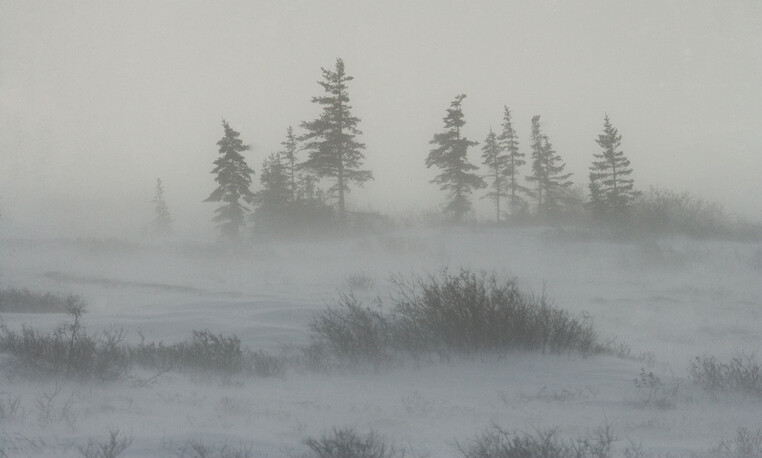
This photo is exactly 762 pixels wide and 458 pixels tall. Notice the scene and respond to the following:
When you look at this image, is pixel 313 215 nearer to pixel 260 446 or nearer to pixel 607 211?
pixel 607 211

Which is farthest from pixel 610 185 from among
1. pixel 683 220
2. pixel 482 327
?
pixel 482 327

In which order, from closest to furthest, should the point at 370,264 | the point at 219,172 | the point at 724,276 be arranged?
the point at 724,276 → the point at 370,264 → the point at 219,172

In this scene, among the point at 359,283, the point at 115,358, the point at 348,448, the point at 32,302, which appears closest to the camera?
the point at 348,448

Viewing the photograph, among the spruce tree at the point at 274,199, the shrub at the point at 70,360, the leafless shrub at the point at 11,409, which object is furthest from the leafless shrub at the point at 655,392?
the spruce tree at the point at 274,199

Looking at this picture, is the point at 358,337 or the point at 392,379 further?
the point at 358,337

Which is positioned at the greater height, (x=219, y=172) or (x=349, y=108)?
(x=349, y=108)

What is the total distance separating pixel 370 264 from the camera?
904 inches

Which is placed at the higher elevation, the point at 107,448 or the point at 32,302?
the point at 32,302

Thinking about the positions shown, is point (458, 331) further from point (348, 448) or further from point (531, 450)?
point (348, 448)

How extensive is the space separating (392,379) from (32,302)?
33.8 ft

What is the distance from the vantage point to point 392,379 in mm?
7223

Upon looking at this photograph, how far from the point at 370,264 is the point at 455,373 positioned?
1580 centimetres

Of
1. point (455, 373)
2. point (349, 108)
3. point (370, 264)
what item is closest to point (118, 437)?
point (455, 373)

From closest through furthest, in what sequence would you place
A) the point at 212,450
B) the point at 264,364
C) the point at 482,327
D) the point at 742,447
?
the point at 212,450
the point at 742,447
the point at 264,364
the point at 482,327
